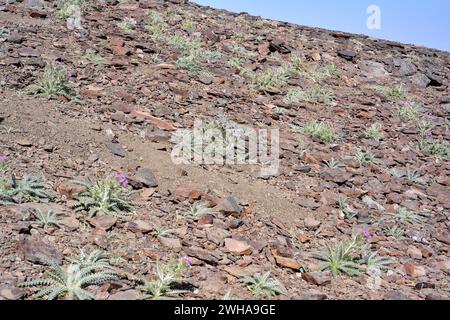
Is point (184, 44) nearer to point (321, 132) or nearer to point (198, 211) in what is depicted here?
point (321, 132)

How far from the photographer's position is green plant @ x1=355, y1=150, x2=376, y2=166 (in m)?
8.59

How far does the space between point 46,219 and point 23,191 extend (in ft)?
1.95

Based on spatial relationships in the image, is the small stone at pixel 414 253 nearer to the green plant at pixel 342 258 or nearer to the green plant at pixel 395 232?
the green plant at pixel 395 232

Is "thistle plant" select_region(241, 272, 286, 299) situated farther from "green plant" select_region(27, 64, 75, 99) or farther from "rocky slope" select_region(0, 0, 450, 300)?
"green plant" select_region(27, 64, 75, 99)

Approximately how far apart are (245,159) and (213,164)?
73 cm

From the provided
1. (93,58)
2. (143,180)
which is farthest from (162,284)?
(93,58)

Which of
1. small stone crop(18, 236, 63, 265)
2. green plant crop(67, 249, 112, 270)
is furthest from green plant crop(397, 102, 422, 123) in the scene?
small stone crop(18, 236, 63, 265)

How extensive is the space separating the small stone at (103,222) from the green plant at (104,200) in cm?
11

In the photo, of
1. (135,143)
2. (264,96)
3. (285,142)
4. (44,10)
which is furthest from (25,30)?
(285,142)

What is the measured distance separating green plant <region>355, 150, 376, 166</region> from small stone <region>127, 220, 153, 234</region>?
5.12m

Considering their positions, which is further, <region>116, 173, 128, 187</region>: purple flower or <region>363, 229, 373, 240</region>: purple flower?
<region>363, 229, 373, 240</region>: purple flower

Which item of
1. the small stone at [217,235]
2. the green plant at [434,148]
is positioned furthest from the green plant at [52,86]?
the green plant at [434,148]

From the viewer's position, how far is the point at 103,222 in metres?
4.90
